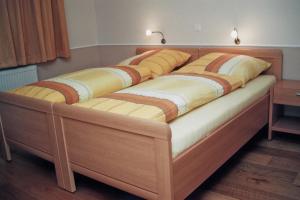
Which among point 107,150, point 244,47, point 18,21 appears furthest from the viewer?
point 18,21

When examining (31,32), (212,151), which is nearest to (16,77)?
(31,32)

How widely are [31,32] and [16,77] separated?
525 mm

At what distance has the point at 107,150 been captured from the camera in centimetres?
200

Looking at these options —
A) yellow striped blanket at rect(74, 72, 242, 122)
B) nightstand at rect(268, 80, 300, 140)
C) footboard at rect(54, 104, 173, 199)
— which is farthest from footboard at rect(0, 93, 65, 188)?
nightstand at rect(268, 80, 300, 140)

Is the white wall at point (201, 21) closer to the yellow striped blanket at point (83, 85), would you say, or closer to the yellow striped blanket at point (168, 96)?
the yellow striped blanket at point (168, 96)

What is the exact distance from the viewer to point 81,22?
427 centimetres

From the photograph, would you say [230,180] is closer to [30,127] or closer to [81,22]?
[30,127]

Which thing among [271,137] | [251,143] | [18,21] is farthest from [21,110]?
[271,137]

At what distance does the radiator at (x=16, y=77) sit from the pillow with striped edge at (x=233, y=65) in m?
1.76

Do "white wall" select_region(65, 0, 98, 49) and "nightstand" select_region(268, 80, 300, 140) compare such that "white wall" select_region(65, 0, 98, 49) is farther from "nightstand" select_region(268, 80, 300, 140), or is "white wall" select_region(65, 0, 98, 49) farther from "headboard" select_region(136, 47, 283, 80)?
"nightstand" select_region(268, 80, 300, 140)

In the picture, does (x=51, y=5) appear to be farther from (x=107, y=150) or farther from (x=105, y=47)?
(x=107, y=150)

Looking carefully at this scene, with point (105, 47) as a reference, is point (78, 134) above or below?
below

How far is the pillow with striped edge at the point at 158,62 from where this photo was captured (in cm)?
335

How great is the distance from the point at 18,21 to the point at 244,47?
2363 mm
